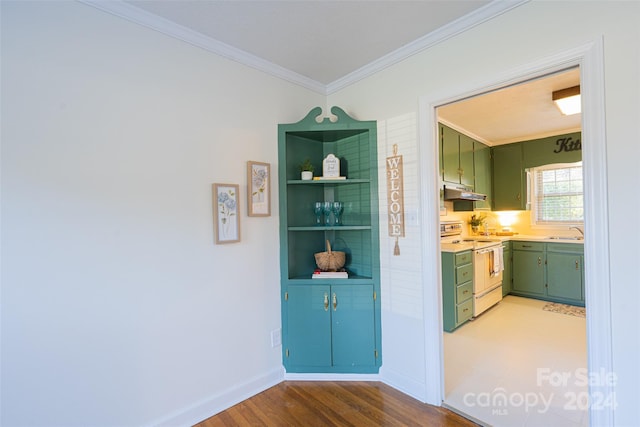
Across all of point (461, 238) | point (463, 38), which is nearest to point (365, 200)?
point (463, 38)

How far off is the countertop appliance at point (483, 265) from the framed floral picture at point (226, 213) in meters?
Result: 2.40

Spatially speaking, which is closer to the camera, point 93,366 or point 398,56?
point 93,366

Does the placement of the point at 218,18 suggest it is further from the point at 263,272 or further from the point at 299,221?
the point at 263,272

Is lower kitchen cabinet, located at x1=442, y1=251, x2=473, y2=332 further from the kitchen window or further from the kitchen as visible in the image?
the kitchen window

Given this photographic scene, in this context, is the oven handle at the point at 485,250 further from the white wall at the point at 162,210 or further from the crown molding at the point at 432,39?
the crown molding at the point at 432,39

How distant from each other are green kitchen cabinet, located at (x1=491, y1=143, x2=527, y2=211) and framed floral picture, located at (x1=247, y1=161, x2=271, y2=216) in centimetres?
415

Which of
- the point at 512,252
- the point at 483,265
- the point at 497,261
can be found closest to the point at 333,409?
the point at 483,265

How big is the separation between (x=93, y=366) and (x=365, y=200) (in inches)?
78.9

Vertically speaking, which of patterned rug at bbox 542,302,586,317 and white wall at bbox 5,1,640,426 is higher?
white wall at bbox 5,1,640,426

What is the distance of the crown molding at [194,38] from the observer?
155 centimetres

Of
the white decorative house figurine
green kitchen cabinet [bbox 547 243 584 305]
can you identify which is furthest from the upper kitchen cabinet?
the white decorative house figurine

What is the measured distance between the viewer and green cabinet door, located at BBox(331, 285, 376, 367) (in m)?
2.23

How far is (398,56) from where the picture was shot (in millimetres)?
2062

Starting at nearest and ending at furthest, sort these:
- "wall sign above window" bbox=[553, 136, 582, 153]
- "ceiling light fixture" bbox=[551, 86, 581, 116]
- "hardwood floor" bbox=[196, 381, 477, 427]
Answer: "hardwood floor" bbox=[196, 381, 477, 427]
"ceiling light fixture" bbox=[551, 86, 581, 116]
"wall sign above window" bbox=[553, 136, 582, 153]
